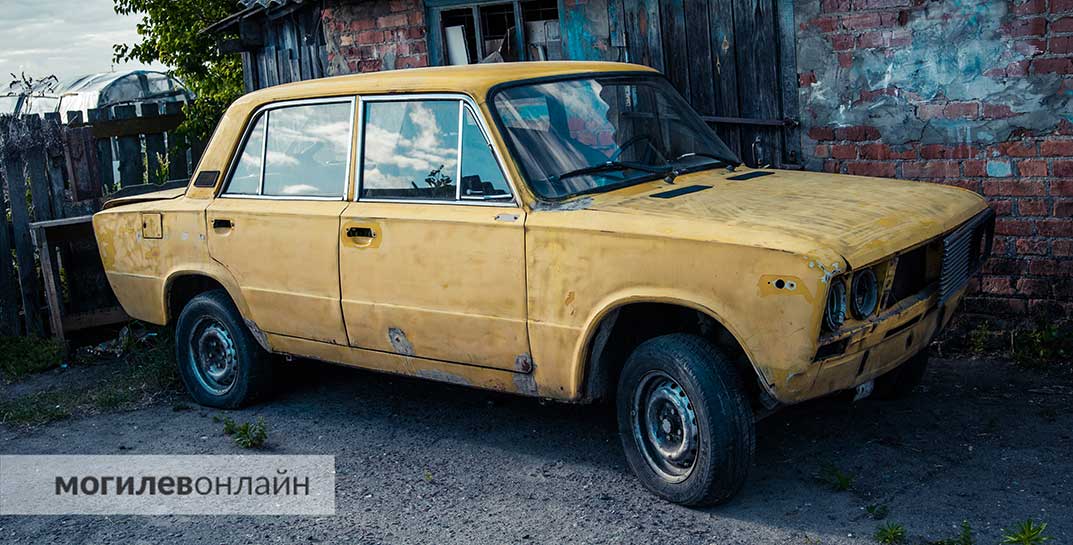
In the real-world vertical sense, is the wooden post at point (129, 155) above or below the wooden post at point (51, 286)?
above

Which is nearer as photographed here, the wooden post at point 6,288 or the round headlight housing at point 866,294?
the round headlight housing at point 866,294

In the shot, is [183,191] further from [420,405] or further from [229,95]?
[229,95]

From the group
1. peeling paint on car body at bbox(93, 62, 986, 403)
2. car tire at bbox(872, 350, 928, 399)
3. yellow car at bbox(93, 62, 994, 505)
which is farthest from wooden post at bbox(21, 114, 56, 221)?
car tire at bbox(872, 350, 928, 399)

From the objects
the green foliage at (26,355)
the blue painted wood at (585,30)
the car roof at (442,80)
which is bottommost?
the green foliage at (26,355)

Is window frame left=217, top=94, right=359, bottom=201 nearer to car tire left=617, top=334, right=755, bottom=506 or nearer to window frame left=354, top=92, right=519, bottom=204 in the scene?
window frame left=354, top=92, right=519, bottom=204

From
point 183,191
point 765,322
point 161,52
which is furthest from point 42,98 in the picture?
point 765,322

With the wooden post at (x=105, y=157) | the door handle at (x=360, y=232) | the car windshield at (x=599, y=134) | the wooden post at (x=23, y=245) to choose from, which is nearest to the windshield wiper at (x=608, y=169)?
the car windshield at (x=599, y=134)

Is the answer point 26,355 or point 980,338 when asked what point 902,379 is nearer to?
point 980,338

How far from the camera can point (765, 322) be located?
13.4 ft

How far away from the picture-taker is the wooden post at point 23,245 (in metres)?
8.12

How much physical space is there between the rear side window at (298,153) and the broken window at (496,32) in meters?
3.02

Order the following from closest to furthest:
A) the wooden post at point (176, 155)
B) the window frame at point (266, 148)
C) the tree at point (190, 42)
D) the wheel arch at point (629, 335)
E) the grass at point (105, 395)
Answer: the wheel arch at point (629, 335), the window frame at point (266, 148), the grass at point (105, 395), the wooden post at point (176, 155), the tree at point (190, 42)

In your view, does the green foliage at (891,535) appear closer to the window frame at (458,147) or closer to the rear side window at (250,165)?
the window frame at (458,147)

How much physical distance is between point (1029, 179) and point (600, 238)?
10.5 feet
